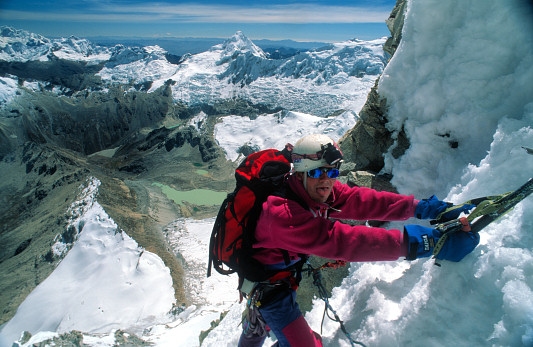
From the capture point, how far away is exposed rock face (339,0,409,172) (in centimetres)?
801

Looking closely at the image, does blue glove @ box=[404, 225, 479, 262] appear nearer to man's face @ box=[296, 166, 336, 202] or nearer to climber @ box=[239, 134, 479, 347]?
climber @ box=[239, 134, 479, 347]

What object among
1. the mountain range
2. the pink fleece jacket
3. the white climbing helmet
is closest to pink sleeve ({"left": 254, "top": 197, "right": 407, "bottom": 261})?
the pink fleece jacket

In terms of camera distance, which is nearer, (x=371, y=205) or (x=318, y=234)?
(x=318, y=234)

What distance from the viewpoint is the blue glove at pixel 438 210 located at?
3.13m

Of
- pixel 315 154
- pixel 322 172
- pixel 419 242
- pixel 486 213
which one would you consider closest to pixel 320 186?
pixel 322 172

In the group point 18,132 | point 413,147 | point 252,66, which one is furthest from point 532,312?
point 252,66

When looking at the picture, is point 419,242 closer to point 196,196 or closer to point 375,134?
point 375,134

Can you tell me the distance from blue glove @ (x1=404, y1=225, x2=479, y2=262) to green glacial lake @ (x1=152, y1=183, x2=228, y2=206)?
5712 cm

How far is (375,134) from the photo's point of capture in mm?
8844

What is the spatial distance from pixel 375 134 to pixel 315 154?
642 centimetres

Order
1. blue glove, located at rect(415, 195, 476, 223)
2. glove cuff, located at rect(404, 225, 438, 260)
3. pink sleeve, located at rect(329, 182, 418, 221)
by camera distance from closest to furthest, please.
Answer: glove cuff, located at rect(404, 225, 438, 260), blue glove, located at rect(415, 195, 476, 223), pink sleeve, located at rect(329, 182, 418, 221)

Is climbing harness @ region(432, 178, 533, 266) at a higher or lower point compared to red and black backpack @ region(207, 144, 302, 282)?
higher

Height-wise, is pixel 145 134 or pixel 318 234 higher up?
pixel 318 234

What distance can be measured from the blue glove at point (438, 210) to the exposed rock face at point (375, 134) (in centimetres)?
461
